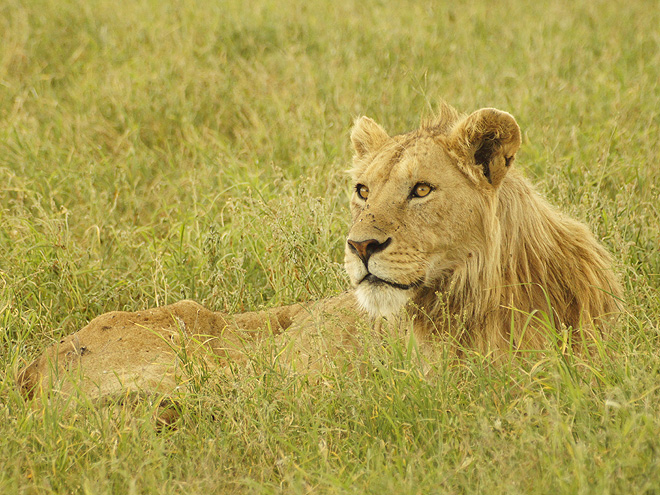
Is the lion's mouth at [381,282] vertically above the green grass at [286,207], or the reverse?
the lion's mouth at [381,282]

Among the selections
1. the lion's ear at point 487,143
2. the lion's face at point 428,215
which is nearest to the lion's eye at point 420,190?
the lion's face at point 428,215

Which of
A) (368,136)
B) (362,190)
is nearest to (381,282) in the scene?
(362,190)

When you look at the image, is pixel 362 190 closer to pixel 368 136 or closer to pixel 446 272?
pixel 368 136

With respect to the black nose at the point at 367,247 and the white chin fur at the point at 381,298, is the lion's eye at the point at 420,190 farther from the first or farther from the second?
the white chin fur at the point at 381,298

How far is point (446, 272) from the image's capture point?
338 centimetres

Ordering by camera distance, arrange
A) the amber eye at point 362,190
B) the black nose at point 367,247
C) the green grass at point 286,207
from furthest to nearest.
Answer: the amber eye at point 362,190
the black nose at point 367,247
the green grass at point 286,207

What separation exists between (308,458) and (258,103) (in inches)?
188

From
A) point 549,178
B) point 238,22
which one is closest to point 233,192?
point 549,178

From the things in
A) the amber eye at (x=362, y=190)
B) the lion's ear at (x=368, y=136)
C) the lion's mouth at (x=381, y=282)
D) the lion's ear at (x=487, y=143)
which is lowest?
the lion's mouth at (x=381, y=282)

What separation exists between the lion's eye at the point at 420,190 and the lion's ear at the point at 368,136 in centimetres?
53

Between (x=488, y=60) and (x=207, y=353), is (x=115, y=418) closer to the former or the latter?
(x=207, y=353)

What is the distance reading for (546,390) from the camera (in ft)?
9.91

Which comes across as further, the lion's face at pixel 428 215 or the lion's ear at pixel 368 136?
the lion's ear at pixel 368 136

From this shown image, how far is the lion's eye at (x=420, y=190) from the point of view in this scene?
335cm
